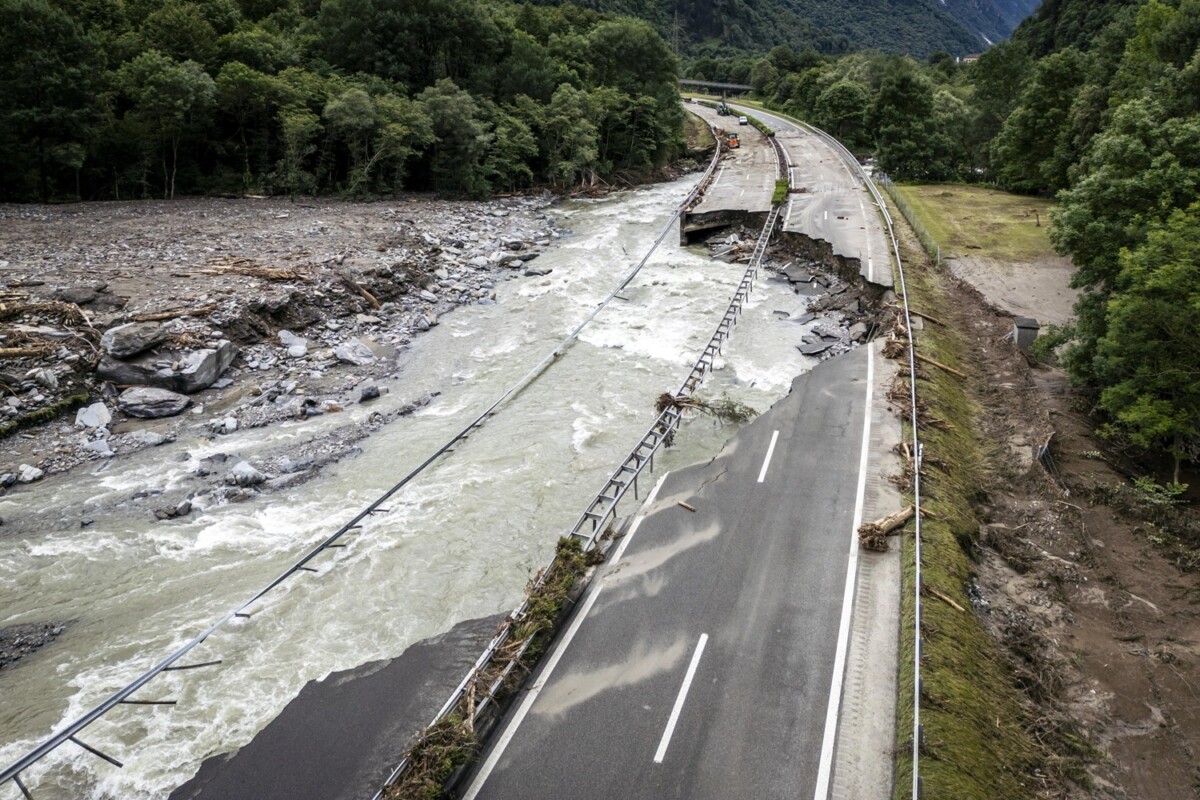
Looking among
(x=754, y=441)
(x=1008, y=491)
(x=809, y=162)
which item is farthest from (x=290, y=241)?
(x=809, y=162)

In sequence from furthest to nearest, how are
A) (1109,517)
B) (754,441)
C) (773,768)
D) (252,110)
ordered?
(252,110) → (754,441) → (1109,517) → (773,768)

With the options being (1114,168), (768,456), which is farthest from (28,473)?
(1114,168)

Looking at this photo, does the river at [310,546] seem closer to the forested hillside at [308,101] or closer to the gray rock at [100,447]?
the gray rock at [100,447]

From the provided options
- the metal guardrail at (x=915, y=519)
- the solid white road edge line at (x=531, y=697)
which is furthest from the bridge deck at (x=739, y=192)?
the solid white road edge line at (x=531, y=697)

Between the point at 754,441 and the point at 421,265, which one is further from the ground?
the point at 421,265

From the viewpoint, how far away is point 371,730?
1125 centimetres

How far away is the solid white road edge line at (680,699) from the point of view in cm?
1015

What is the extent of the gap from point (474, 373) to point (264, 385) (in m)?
7.80

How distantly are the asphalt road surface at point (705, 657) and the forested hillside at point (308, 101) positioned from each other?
44012 millimetres

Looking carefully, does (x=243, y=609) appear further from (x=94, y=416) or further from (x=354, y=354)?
(x=354, y=354)

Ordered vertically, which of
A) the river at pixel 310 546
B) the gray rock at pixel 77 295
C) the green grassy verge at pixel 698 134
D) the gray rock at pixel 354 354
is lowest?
the river at pixel 310 546

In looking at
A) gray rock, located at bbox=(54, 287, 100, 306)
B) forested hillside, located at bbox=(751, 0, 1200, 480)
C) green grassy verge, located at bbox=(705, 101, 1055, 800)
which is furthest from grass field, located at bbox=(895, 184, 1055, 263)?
gray rock, located at bbox=(54, 287, 100, 306)

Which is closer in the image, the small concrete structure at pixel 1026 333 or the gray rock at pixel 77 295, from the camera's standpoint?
the small concrete structure at pixel 1026 333

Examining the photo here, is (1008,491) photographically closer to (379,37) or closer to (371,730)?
(371,730)
